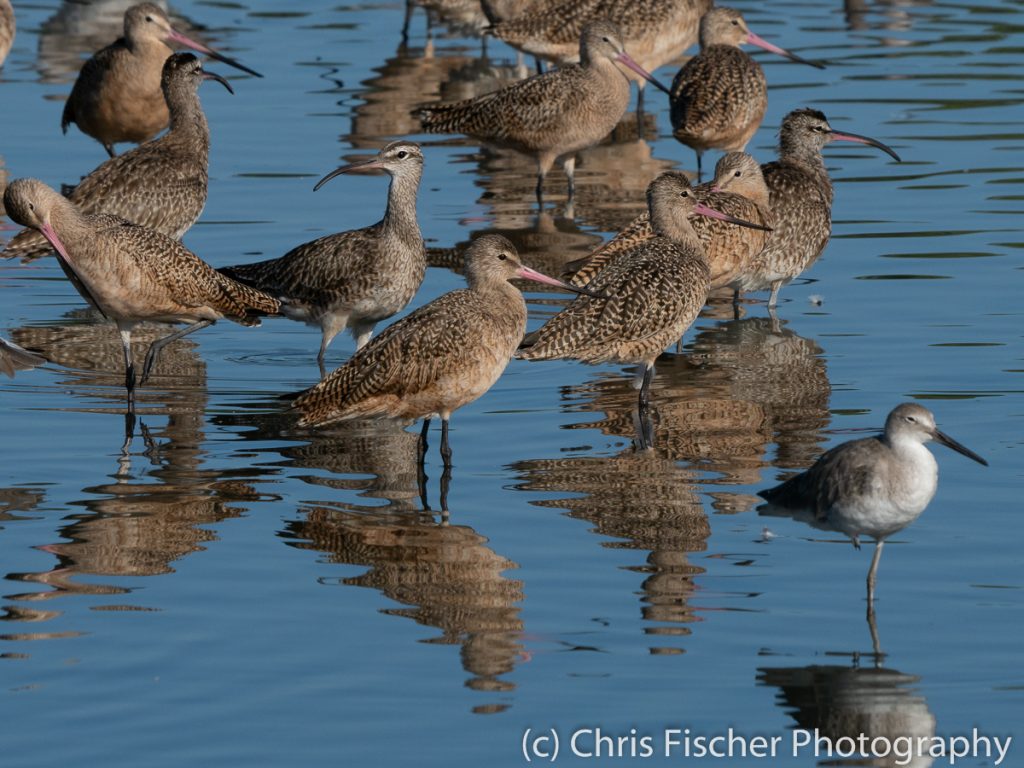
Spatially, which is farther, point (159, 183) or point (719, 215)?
point (159, 183)

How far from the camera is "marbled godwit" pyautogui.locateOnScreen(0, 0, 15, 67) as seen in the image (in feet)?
60.2

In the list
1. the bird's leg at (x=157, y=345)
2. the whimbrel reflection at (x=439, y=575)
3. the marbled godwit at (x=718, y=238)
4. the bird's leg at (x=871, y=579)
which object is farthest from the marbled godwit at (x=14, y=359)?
the bird's leg at (x=871, y=579)

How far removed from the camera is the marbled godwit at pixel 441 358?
Answer: 9.11 m

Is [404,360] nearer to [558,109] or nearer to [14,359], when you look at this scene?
[14,359]

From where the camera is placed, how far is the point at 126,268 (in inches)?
415

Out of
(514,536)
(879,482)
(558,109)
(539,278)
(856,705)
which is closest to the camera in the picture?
(856,705)

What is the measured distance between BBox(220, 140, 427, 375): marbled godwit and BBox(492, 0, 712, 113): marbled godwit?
289 inches

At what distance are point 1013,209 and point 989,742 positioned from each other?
29.2ft

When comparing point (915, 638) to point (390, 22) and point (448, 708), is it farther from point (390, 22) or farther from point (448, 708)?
point (390, 22)

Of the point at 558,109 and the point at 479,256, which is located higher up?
the point at 479,256

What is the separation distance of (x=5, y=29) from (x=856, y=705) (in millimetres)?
13846

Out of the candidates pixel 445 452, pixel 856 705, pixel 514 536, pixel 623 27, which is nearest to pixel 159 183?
pixel 445 452

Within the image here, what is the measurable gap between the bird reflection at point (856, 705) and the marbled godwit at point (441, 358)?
2.70 metres

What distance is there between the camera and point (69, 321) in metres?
12.4
